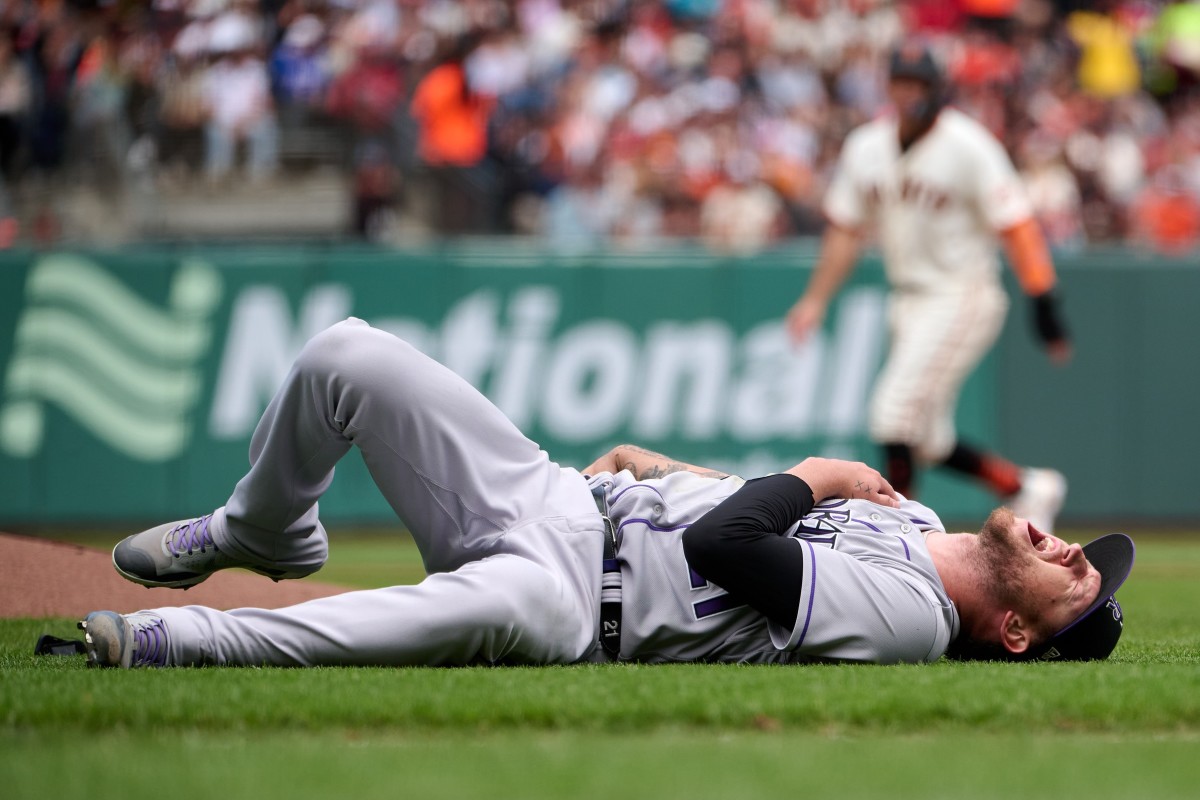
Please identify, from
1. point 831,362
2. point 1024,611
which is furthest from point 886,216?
point 1024,611

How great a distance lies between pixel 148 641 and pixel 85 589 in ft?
6.76

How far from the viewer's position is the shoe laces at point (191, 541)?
12.9 feet

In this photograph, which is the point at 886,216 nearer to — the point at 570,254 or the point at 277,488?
the point at 570,254

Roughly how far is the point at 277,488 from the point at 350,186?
347 inches

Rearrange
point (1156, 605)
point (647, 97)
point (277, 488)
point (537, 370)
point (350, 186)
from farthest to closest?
point (647, 97) → point (350, 186) → point (537, 370) → point (1156, 605) → point (277, 488)

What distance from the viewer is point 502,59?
1317 cm

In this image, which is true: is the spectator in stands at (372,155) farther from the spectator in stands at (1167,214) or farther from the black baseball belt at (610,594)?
the black baseball belt at (610,594)

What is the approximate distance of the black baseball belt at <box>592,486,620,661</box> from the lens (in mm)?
3758

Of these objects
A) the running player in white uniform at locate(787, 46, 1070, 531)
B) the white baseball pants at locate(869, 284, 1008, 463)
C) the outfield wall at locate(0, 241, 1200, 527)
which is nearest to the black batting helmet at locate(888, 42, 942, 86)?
the running player in white uniform at locate(787, 46, 1070, 531)

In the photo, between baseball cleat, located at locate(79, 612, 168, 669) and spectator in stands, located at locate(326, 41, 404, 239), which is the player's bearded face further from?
spectator in stands, located at locate(326, 41, 404, 239)

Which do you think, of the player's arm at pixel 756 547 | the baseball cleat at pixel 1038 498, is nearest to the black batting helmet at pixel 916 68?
the baseball cleat at pixel 1038 498

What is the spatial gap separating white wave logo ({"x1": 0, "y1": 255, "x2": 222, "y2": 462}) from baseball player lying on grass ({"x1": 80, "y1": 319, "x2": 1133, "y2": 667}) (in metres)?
6.77

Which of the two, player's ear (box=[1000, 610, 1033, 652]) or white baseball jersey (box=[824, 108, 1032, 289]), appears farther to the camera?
white baseball jersey (box=[824, 108, 1032, 289])

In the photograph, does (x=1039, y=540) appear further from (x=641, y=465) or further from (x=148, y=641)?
(x=148, y=641)
